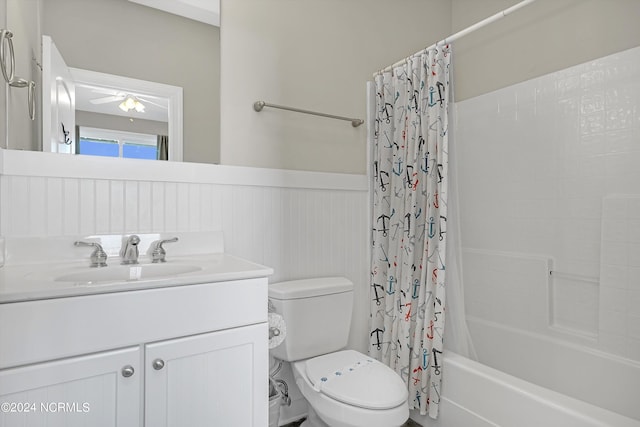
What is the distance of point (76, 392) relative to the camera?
3.04ft

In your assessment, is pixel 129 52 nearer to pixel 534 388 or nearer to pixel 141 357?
pixel 141 357

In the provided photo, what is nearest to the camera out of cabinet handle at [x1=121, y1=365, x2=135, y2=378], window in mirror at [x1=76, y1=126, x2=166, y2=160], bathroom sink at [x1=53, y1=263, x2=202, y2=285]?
cabinet handle at [x1=121, y1=365, x2=135, y2=378]

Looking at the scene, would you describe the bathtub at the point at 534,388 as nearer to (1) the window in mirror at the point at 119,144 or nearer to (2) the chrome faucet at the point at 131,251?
(2) the chrome faucet at the point at 131,251

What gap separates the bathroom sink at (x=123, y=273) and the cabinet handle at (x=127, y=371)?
0.26m

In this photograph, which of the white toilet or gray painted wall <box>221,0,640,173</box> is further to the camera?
gray painted wall <box>221,0,640,173</box>

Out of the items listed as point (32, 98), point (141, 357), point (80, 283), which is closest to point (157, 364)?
point (141, 357)

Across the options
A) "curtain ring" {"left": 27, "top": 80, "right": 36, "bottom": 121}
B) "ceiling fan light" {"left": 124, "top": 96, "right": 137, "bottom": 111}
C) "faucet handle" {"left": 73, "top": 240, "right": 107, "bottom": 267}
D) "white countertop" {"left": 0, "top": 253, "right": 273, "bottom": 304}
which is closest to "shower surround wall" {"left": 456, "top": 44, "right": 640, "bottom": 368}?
"white countertop" {"left": 0, "top": 253, "right": 273, "bottom": 304}

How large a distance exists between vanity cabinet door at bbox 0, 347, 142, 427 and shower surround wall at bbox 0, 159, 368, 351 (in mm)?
614

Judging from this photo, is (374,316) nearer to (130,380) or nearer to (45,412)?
(130,380)

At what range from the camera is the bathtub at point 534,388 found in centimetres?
133

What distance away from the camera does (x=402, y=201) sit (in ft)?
6.31

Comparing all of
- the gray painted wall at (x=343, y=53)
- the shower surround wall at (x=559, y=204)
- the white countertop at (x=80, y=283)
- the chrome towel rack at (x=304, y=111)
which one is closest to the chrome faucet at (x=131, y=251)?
the white countertop at (x=80, y=283)

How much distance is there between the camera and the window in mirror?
55.7 inches

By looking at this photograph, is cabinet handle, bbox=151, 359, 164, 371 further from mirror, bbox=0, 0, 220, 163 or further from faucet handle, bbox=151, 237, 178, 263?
mirror, bbox=0, 0, 220, 163
